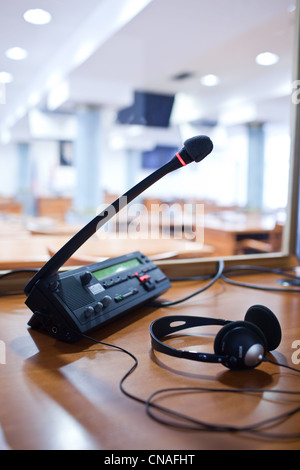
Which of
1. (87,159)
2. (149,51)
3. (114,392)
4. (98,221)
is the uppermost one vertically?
(149,51)

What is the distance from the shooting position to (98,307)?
0.58 m

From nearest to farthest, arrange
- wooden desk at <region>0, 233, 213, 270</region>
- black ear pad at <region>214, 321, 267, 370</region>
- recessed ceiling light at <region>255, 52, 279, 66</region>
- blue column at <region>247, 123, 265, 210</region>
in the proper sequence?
1. black ear pad at <region>214, 321, 267, 370</region>
2. wooden desk at <region>0, 233, 213, 270</region>
3. recessed ceiling light at <region>255, 52, 279, 66</region>
4. blue column at <region>247, 123, 265, 210</region>

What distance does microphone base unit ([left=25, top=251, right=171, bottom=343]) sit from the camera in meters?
0.55

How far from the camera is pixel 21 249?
179cm

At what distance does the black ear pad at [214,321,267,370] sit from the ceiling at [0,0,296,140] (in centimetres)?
158

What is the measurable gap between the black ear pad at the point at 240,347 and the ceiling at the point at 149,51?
1.58 m

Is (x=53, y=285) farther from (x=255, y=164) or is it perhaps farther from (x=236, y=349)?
(x=255, y=164)

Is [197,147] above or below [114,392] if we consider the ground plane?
above

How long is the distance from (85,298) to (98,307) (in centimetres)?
2

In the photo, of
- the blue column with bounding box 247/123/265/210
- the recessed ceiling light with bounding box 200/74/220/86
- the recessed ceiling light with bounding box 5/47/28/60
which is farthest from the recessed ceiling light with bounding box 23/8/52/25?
the blue column with bounding box 247/123/265/210

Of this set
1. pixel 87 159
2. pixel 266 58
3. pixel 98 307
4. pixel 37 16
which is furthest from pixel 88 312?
pixel 87 159

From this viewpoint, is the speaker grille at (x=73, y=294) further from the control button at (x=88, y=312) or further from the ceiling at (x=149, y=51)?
the ceiling at (x=149, y=51)

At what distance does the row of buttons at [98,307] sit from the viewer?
56 centimetres

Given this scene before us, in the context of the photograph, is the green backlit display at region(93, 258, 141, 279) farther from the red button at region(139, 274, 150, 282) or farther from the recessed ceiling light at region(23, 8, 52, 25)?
the recessed ceiling light at region(23, 8, 52, 25)
